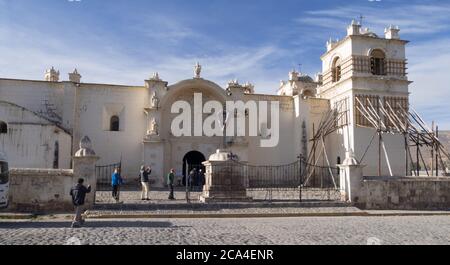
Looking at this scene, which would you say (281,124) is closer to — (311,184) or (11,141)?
(311,184)

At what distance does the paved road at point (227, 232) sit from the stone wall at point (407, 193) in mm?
3845

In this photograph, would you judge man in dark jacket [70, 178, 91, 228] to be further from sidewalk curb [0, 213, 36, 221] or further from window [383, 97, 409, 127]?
window [383, 97, 409, 127]

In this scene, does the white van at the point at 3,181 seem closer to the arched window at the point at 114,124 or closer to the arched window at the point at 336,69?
the arched window at the point at 114,124

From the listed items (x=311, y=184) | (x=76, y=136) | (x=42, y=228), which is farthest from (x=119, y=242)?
(x=311, y=184)

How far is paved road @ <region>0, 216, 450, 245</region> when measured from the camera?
9.33 metres

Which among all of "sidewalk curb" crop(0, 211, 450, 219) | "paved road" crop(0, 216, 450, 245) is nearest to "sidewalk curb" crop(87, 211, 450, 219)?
"sidewalk curb" crop(0, 211, 450, 219)

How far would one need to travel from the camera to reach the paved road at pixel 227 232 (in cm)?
933

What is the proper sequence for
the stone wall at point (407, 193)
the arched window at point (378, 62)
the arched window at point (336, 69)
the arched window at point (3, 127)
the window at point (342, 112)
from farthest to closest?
the arched window at point (336, 69), the arched window at point (378, 62), the window at point (342, 112), the arched window at point (3, 127), the stone wall at point (407, 193)

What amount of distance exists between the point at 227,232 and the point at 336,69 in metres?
22.9

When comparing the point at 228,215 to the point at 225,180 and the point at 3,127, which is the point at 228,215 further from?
the point at 3,127

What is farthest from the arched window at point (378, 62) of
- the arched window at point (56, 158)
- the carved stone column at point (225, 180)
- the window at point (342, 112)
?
the arched window at point (56, 158)

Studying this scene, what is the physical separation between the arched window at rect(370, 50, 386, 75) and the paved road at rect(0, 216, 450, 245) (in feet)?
58.0

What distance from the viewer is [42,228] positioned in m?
11.2

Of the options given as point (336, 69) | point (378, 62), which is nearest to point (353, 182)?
point (378, 62)
